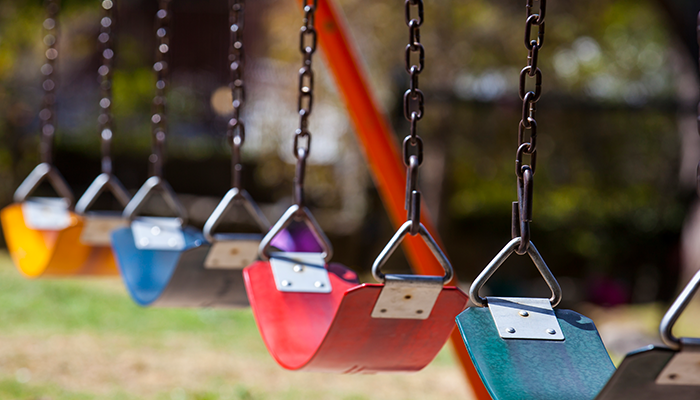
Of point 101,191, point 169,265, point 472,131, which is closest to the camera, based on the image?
point 169,265

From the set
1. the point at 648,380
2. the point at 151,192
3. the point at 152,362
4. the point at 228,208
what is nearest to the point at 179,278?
the point at 228,208

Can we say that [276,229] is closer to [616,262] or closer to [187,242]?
[187,242]

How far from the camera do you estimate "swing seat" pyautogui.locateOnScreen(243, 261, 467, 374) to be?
1.33m

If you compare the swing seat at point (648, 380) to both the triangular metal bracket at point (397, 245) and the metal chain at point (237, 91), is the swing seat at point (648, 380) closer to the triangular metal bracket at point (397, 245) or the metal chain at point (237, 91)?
the triangular metal bracket at point (397, 245)

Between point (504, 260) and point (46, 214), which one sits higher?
point (504, 260)

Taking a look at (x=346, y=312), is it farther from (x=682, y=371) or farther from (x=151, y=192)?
(x=151, y=192)

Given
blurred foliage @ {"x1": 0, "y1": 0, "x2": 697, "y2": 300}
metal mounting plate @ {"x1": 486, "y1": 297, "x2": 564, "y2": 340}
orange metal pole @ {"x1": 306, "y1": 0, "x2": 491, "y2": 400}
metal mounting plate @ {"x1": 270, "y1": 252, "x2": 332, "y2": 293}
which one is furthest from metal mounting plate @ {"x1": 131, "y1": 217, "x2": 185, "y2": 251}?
blurred foliage @ {"x1": 0, "y1": 0, "x2": 697, "y2": 300}

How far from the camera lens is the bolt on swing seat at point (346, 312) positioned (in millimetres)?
1295

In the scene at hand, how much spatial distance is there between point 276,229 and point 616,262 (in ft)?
23.0

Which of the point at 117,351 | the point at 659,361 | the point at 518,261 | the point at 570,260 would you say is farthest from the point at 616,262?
the point at 659,361

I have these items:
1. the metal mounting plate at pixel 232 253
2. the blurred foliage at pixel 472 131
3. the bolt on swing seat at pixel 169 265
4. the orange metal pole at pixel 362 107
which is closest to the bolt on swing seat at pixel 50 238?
the bolt on swing seat at pixel 169 265

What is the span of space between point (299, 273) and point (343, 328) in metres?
0.33

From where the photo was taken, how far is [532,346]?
1185mm

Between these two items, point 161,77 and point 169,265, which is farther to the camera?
point 161,77
